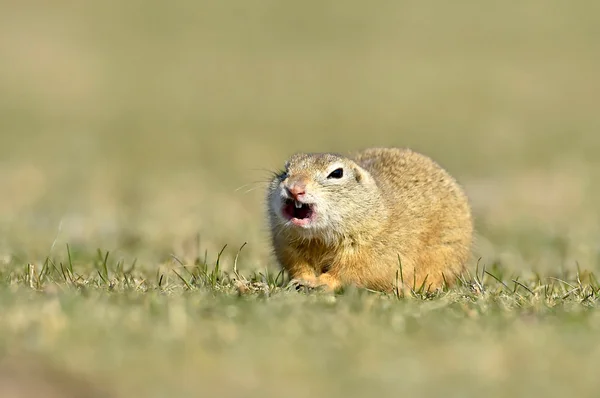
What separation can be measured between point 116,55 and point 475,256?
20.2m

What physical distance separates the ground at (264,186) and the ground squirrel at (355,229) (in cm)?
33

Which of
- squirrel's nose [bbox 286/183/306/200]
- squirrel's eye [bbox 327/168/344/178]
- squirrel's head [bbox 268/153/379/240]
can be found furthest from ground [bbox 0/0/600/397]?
squirrel's eye [bbox 327/168/344/178]

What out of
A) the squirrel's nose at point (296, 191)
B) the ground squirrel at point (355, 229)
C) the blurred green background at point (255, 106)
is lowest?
the blurred green background at point (255, 106)

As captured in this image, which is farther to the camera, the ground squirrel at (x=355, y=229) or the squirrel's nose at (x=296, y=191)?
the ground squirrel at (x=355, y=229)

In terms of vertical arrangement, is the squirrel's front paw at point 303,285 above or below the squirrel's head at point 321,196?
below

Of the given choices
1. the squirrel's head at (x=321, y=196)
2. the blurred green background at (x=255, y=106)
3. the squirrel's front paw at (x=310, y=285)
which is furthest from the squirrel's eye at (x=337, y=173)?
the blurred green background at (x=255, y=106)

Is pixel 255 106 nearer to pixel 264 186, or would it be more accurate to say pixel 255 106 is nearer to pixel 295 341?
pixel 264 186

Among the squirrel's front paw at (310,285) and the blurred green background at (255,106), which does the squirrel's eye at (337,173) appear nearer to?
the squirrel's front paw at (310,285)

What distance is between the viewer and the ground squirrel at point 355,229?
7105 mm

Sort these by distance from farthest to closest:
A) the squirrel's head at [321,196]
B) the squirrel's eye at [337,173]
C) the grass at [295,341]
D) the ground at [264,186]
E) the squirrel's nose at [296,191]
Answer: the squirrel's eye at [337,173] < the squirrel's head at [321,196] < the squirrel's nose at [296,191] < the ground at [264,186] < the grass at [295,341]

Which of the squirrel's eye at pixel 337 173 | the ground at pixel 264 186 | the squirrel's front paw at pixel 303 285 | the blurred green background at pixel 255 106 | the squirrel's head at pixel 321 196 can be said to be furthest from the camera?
the blurred green background at pixel 255 106

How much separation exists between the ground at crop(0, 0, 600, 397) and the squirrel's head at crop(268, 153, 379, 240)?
0.48 meters

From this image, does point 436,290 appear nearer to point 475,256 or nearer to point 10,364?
point 475,256

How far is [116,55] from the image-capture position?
2762cm
